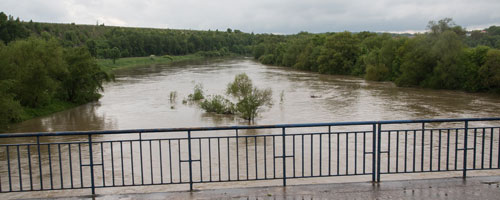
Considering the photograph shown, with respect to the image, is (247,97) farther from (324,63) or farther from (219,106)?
(324,63)

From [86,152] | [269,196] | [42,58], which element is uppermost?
[42,58]

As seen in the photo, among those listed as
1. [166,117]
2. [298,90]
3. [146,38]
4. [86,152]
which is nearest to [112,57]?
[146,38]

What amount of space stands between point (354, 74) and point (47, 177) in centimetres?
5844

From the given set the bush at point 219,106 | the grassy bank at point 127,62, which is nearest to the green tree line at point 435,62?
the bush at point 219,106

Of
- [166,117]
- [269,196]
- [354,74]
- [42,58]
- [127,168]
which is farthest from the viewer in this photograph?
[354,74]

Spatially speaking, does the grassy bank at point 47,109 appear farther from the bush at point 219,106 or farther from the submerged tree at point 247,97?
the submerged tree at point 247,97

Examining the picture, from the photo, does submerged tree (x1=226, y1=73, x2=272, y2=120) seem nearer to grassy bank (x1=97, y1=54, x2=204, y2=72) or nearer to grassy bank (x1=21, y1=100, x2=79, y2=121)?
grassy bank (x1=21, y1=100, x2=79, y2=121)

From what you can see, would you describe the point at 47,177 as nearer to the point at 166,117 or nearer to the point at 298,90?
the point at 166,117

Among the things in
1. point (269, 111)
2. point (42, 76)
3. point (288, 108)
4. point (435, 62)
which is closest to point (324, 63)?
point (435, 62)

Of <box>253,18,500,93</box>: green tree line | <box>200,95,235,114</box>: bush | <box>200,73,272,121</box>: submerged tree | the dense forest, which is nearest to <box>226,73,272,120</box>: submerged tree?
<box>200,73,272,121</box>: submerged tree

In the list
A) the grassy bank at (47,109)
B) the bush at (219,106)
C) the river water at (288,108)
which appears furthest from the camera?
the bush at (219,106)

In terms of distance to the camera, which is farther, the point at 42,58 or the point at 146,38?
the point at 146,38

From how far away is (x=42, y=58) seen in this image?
33938mm

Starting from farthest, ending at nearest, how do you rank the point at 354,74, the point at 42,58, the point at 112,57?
the point at 112,57 < the point at 354,74 < the point at 42,58
